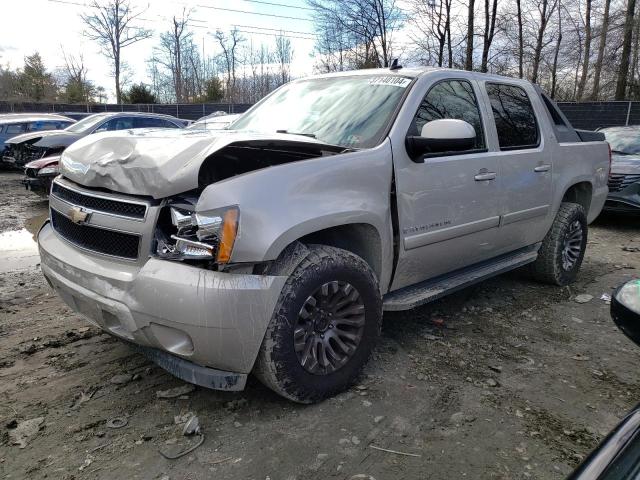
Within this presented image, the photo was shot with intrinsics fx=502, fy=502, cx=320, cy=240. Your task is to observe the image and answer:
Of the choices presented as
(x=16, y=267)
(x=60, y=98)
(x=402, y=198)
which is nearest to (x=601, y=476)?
(x=402, y=198)

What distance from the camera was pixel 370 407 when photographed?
9.14 ft

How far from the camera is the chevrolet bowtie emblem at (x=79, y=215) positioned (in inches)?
104

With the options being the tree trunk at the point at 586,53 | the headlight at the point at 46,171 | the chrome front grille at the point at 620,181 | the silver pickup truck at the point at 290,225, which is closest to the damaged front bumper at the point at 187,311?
the silver pickup truck at the point at 290,225

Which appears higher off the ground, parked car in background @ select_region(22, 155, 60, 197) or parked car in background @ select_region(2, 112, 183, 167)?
A: parked car in background @ select_region(2, 112, 183, 167)

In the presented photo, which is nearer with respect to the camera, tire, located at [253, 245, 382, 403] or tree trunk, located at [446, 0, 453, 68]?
tire, located at [253, 245, 382, 403]

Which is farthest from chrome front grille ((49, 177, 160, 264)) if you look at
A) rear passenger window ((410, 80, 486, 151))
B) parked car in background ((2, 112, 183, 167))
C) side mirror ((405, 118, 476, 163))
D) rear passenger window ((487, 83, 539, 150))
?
parked car in background ((2, 112, 183, 167))

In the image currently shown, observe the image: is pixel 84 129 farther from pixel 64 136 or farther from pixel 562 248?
pixel 562 248

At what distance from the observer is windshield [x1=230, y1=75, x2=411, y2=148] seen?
3.20m

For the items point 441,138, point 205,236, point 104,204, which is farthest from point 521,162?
point 104,204

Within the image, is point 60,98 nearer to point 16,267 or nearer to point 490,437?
point 16,267

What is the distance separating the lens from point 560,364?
342cm

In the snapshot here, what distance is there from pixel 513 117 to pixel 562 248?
4.93 ft

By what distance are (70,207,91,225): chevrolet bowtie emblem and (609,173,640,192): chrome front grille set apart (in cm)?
797

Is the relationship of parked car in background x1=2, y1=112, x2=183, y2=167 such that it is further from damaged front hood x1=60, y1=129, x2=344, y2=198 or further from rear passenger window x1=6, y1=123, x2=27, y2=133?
damaged front hood x1=60, y1=129, x2=344, y2=198
